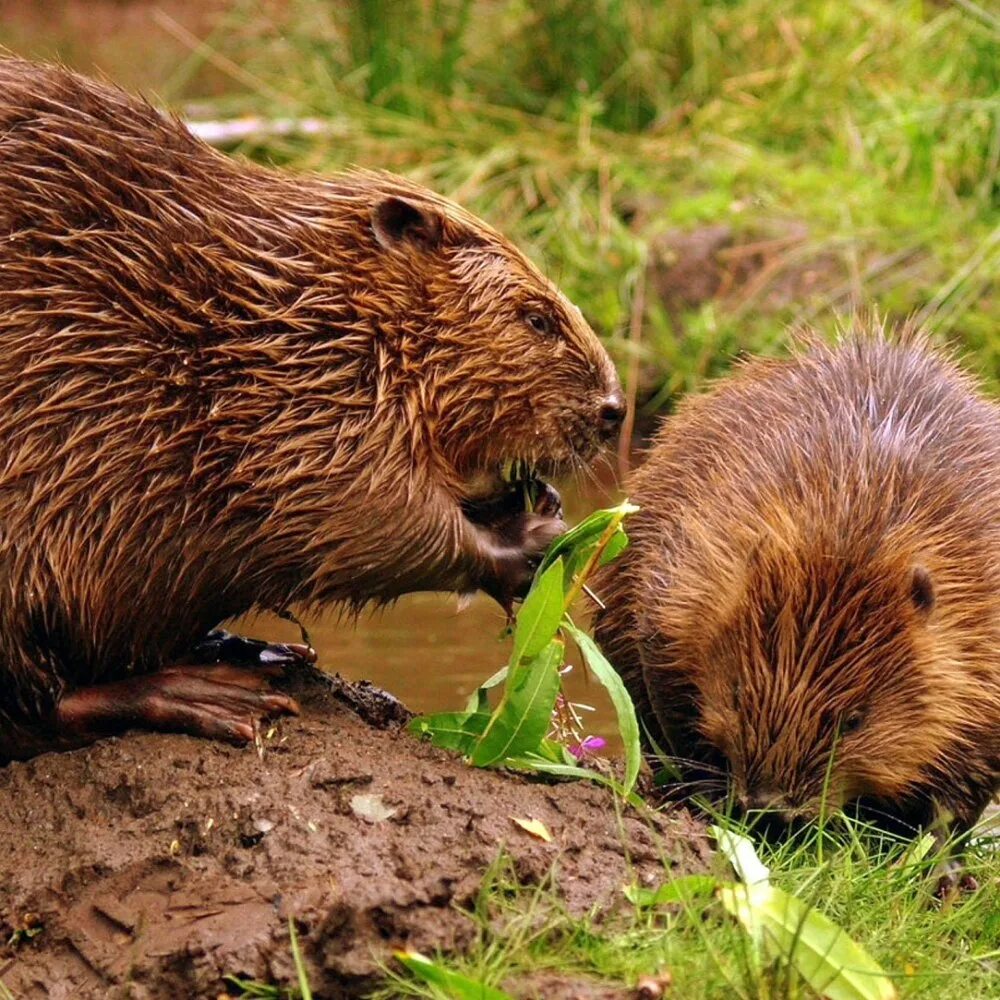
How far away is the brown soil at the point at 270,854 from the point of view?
3.05 metres

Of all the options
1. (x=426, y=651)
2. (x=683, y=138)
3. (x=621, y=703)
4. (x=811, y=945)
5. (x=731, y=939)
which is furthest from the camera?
(x=683, y=138)

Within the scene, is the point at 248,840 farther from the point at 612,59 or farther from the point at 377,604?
the point at 612,59

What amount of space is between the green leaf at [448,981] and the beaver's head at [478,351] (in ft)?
3.74

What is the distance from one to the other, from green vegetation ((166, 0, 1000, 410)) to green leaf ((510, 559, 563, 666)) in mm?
4634

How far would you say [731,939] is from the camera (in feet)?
10.2

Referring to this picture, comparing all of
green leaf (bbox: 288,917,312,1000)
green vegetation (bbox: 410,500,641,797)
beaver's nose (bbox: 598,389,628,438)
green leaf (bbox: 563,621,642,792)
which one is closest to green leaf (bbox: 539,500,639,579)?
green vegetation (bbox: 410,500,641,797)

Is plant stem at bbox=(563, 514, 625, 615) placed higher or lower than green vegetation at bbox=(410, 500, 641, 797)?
higher

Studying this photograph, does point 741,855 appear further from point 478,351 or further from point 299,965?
point 478,351

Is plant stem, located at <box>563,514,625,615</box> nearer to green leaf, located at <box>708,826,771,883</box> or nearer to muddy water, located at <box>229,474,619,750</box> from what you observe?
green leaf, located at <box>708,826,771,883</box>

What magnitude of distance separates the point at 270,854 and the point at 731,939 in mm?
806

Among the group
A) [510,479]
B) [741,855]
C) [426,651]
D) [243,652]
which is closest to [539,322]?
[510,479]

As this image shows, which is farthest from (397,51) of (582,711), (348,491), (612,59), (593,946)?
(593,946)

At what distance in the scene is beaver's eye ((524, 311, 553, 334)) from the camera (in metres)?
3.99

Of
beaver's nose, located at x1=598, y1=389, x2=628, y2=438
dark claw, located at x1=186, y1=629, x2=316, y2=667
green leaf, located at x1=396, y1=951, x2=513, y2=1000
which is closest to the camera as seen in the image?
green leaf, located at x1=396, y1=951, x2=513, y2=1000
